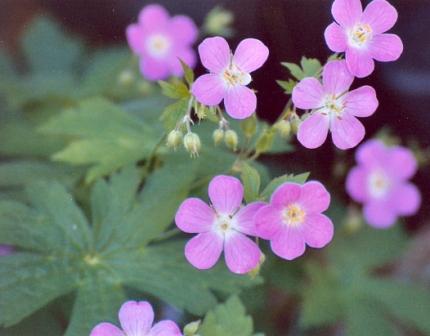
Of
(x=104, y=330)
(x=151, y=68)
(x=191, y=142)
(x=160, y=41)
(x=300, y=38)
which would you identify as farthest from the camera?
(x=300, y=38)

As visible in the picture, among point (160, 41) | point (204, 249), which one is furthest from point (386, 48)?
point (160, 41)

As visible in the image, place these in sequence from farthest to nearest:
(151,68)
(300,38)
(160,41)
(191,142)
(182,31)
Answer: (300,38), (182,31), (160,41), (151,68), (191,142)

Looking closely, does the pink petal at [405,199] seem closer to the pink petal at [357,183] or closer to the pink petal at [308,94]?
the pink petal at [357,183]

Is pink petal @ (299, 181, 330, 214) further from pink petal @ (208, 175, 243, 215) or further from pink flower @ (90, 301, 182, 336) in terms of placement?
pink flower @ (90, 301, 182, 336)

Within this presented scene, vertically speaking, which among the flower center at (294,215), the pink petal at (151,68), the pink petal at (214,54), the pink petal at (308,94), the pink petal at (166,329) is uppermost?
the pink petal at (214,54)

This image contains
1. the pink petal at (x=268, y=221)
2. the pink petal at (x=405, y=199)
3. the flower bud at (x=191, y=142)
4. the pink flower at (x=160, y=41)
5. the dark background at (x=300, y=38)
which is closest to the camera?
the pink petal at (x=268, y=221)

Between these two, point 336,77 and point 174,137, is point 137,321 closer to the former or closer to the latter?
point 174,137

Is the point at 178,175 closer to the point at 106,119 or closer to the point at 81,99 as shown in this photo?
the point at 106,119

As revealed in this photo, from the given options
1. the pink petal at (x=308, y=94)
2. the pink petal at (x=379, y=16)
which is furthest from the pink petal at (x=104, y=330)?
the pink petal at (x=379, y=16)
